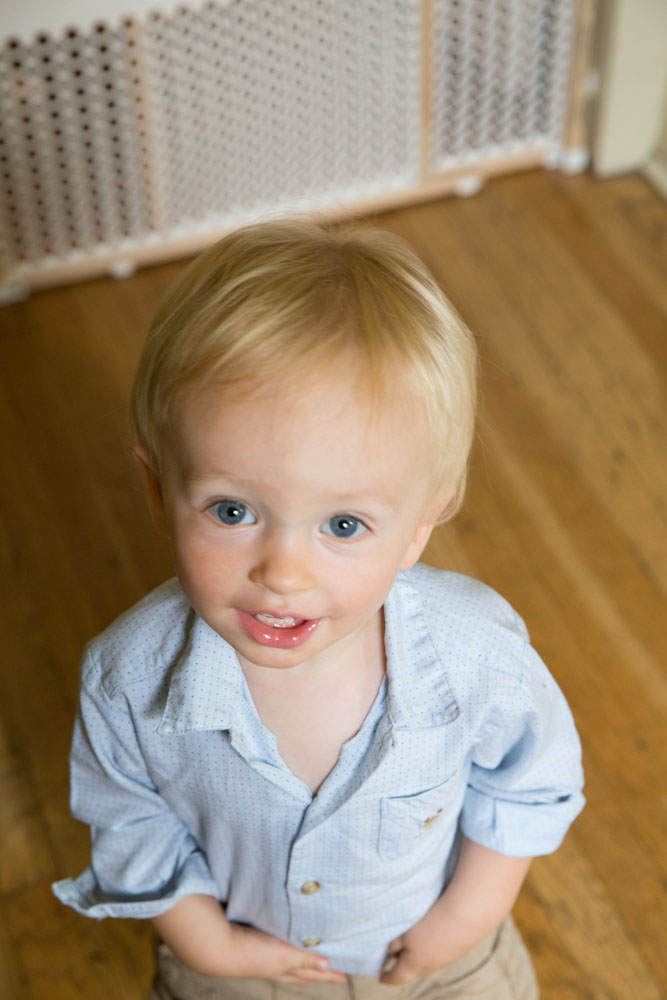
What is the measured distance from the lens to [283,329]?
25.0 inches

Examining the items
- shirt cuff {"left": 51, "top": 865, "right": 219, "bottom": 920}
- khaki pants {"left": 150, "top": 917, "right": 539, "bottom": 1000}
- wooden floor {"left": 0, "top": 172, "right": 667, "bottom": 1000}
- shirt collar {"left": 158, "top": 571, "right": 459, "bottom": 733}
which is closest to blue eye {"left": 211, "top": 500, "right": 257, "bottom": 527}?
shirt collar {"left": 158, "top": 571, "right": 459, "bottom": 733}

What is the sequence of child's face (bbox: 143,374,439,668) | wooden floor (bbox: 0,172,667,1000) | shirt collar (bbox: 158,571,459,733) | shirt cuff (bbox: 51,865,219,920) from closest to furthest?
child's face (bbox: 143,374,439,668)
shirt collar (bbox: 158,571,459,733)
shirt cuff (bbox: 51,865,219,920)
wooden floor (bbox: 0,172,667,1000)

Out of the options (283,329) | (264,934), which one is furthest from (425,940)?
(283,329)

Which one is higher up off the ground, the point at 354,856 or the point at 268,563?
the point at 268,563

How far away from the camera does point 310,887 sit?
82 centimetres

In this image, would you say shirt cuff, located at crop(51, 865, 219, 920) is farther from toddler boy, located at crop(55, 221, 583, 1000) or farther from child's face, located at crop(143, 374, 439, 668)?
child's face, located at crop(143, 374, 439, 668)

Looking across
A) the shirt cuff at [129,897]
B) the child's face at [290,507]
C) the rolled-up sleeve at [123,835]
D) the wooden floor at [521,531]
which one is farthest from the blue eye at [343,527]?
the wooden floor at [521,531]

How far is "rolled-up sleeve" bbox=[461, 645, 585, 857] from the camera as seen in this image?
2.58 feet

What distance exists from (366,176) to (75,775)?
3.82ft

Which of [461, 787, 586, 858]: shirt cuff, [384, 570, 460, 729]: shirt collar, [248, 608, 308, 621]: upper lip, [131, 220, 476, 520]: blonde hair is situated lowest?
[461, 787, 586, 858]: shirt cuff

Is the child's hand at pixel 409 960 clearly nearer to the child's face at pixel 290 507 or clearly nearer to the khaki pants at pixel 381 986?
the khaki pants at pixel 381 986

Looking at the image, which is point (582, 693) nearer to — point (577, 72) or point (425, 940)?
point (425, 940)

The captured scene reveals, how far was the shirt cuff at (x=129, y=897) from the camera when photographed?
846mm

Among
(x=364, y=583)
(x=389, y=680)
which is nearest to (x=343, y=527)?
(x=364, y=583)
